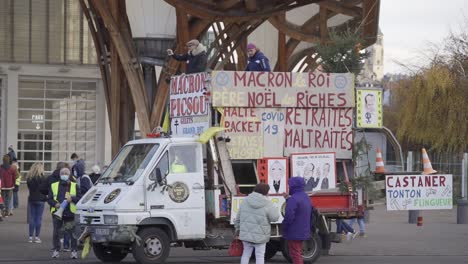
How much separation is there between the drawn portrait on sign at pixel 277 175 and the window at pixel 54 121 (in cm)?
3820

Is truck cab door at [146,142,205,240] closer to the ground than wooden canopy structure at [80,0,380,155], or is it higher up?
closer to the ground

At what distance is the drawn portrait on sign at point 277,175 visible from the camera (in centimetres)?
1778

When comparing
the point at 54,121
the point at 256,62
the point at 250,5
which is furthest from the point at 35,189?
the point at 54,121

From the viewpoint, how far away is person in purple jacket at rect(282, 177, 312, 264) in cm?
1460

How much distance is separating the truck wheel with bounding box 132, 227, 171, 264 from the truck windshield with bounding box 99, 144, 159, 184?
0.91 m

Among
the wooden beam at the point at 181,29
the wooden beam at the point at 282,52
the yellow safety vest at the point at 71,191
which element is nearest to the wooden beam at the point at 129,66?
the wooden beam at the point at 181,29

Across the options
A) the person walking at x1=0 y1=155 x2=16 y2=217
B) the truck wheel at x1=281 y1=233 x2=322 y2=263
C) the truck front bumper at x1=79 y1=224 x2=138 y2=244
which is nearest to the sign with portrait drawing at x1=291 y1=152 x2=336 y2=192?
the truck wheel at x1=281 y1=233 x2=322 y2=263

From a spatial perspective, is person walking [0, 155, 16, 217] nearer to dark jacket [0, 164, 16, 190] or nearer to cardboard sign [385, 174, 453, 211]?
dark jacket [0, 164, 16, 190]

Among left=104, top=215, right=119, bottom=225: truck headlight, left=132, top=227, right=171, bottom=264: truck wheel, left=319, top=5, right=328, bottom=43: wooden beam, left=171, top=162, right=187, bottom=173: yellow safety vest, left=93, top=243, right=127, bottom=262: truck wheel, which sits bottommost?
left=93, top=243, right=127, bottom=262: truck wheel

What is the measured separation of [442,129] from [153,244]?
98.2ft

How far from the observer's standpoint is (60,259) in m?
19.1

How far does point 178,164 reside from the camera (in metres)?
17.4

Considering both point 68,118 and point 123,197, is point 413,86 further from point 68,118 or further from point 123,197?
point 123,197

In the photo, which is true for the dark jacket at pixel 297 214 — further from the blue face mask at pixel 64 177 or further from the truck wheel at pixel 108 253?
the blue face mask at pixel 64 177
